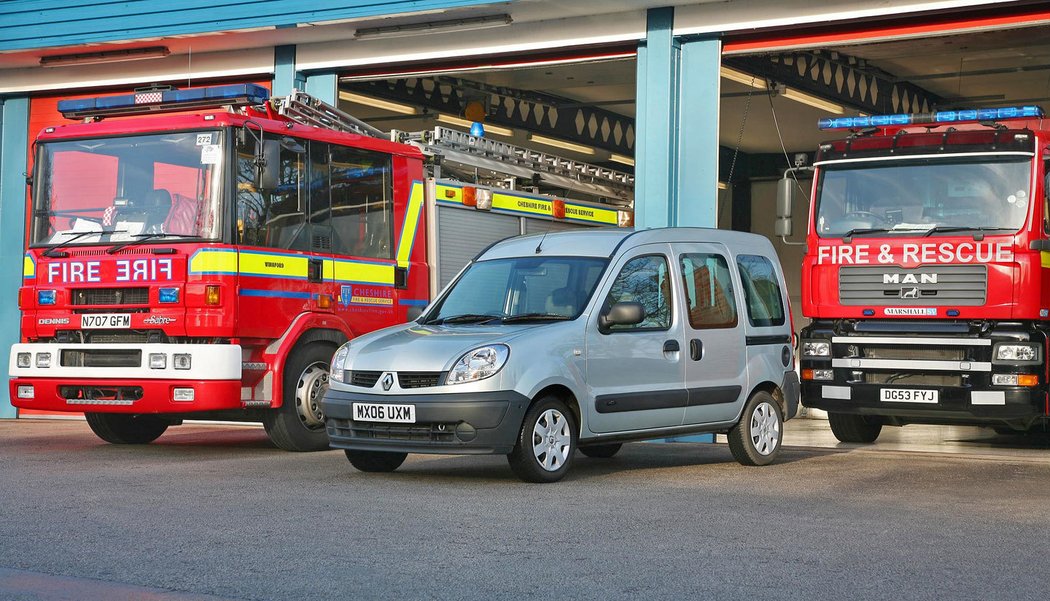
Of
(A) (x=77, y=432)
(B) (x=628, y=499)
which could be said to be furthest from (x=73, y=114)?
(B) (x=628, y=499)

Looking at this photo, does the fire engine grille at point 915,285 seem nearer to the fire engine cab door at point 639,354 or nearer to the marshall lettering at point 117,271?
the fire engine cab door at point 639,354

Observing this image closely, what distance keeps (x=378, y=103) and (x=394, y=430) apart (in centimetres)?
1304

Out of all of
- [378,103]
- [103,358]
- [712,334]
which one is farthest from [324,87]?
[712,334]

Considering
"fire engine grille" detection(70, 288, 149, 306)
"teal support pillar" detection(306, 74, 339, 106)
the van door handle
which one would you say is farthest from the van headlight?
"teal support pillar" detection(306, 74, 339, 106)

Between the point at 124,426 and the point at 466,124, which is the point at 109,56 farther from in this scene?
the point at 466,124

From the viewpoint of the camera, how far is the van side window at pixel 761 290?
1138 centimetres

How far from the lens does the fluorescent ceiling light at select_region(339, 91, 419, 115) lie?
2073cm

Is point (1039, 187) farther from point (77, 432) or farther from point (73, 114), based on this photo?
point (77, 432)

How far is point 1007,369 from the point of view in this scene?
11.8 m

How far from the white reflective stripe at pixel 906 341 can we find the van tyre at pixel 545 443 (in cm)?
407

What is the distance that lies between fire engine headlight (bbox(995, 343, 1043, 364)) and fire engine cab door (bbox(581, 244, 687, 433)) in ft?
10.7

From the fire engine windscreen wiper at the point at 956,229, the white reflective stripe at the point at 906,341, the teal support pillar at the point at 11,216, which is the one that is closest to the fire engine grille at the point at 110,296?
the white reflective stripe at the point at 906,341

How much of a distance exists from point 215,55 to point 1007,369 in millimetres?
10771

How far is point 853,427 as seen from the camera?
14609 mm
